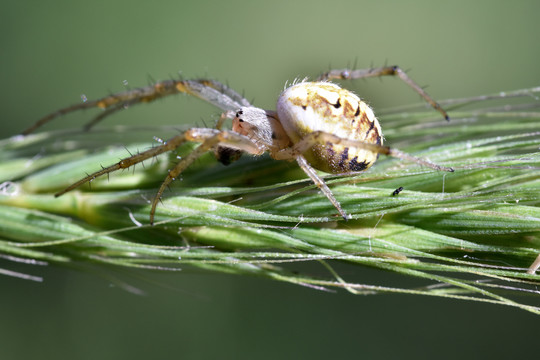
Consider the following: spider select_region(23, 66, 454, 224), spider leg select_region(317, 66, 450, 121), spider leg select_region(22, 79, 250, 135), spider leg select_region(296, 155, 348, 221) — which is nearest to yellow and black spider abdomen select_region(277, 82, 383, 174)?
spider select_region(23, 66, 454, 224)

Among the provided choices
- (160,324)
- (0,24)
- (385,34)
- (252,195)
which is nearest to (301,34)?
(385,34)

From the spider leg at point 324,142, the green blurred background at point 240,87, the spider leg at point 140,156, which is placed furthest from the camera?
the green blurred background at point 240,87

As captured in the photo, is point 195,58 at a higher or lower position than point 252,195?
higher

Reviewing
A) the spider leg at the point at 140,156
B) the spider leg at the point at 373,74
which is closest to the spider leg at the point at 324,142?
the spider leg at the point at 140,156

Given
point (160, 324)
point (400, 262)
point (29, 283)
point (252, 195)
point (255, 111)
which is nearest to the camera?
point (400, 262)

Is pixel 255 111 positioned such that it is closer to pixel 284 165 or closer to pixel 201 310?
pixel 284 165

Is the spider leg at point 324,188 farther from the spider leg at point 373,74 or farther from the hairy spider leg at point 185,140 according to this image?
the spider leg at point 373,74

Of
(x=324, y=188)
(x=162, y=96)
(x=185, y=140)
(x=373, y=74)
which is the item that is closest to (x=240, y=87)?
(x=162, y=96)
